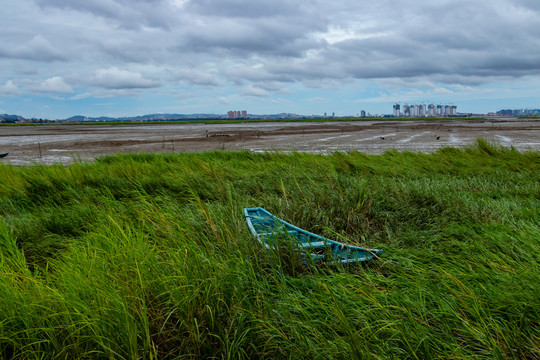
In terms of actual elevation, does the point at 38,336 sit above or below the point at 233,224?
below

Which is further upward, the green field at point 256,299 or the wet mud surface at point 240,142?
the wet mud surface at point 240,142

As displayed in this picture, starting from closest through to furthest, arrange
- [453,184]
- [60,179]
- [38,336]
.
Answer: [38,336], [60,179], [453,184]

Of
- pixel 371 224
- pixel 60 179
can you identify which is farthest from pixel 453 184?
pixel 60 179

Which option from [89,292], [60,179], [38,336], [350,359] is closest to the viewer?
[350,359]

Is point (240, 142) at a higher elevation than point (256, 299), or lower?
higher

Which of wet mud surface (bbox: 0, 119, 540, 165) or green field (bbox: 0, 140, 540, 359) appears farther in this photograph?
wet mud surface (bbox: 0, 119, 540, 165)

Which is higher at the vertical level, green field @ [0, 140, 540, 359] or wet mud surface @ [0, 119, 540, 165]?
wet mud surface @ [0, 119, 540, 165]

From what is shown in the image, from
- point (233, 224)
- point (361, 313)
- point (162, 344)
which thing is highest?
point (233, 224)

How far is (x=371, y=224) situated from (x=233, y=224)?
2634 mm

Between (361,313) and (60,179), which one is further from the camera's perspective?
(60,179)

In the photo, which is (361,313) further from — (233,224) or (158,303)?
(233,224)

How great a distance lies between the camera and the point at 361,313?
2686 mm

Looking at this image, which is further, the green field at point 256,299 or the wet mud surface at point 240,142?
the wet mud surface at point 240,142

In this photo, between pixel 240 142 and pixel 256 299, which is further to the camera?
pixel 240 142
